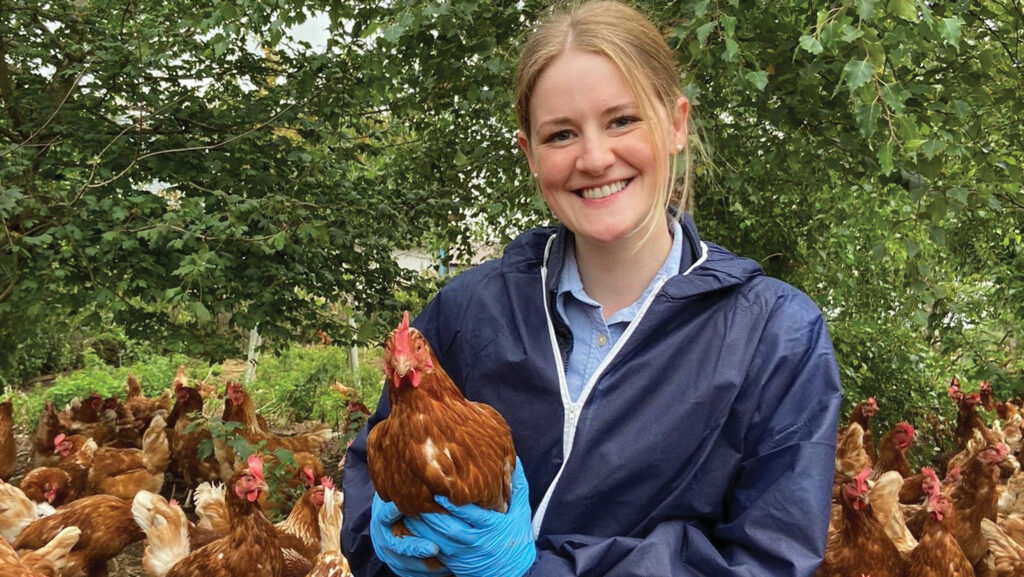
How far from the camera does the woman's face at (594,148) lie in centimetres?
143

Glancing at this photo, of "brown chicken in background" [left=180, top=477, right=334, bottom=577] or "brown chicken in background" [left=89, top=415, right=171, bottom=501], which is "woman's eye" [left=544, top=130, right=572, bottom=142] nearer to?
"brown chicken in background" [left=180, top=477, right=334, bottom=577]

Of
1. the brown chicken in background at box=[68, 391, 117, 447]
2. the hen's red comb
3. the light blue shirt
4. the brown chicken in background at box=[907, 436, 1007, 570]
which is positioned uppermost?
the light blue shirt

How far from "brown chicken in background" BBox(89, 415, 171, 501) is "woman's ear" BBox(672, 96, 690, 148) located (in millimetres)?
5213

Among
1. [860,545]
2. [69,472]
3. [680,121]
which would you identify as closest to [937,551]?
[860,545]

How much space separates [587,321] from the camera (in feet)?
5.12

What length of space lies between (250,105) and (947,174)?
3.83 metres

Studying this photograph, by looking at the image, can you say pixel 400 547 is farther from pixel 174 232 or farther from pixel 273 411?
pixel 273 411

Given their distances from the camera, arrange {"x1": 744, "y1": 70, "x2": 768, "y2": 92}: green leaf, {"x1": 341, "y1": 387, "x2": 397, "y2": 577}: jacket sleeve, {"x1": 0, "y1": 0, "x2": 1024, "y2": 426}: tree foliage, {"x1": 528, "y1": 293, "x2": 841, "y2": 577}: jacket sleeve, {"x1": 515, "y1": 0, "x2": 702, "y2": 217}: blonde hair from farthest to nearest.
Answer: {"x1": 0, "y1": 0, "x2": 1024, "y2": 426}: tree foliage < {"x1": 744, "y1": 70, "x2": 768, "y2": 92}: green leaf < {"x1": 341, "y1": 387, "x2": 397, "y2": 577}: jacket sleeve < {"x1": 515, "y1": 0, "x2": 702, "y2": 217}: blonde hair < {"x1": 528, "y1": 293, "x2": 841, "y2": 577}: jacket sleeve

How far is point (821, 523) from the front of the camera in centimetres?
124

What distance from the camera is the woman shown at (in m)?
1.27

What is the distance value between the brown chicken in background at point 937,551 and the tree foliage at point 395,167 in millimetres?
829

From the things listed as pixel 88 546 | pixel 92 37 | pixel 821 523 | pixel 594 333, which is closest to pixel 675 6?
pixel 594 333

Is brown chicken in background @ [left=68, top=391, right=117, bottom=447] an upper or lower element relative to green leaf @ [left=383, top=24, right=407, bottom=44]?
lower

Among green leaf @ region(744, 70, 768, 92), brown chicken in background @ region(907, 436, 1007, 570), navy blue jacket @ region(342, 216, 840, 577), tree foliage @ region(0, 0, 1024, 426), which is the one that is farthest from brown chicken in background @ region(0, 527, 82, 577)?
brown chicken in background @ region(907, 436, 1007, 570)
